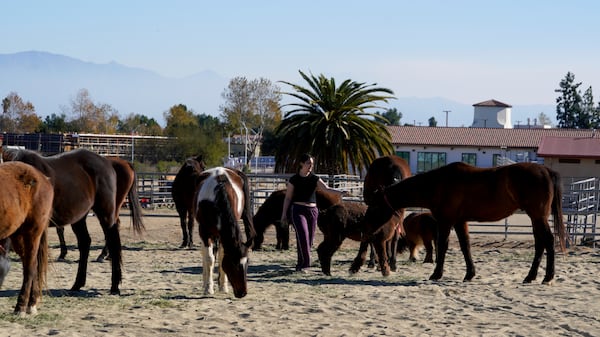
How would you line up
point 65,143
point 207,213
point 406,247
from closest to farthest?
point 207,213 < point 406,247 < point 65,143

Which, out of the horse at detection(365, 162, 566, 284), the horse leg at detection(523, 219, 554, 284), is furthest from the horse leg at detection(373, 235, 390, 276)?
the horse leg at detection(523, 219, 554, 284)

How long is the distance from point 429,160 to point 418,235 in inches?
1802

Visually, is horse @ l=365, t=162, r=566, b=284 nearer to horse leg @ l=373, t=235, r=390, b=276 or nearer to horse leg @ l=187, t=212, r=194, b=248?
horse leg @ l=373, t=235, r=390, b=276

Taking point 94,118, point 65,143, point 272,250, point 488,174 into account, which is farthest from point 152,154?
point 488,174

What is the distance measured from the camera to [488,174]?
10.2m

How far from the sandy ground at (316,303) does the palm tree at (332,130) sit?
14.4 m

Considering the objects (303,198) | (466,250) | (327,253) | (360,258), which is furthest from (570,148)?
(303,198)

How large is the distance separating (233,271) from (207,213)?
69 centimetres

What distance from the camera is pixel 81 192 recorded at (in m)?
Result: 8.33

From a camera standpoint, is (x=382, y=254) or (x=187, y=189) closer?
(x=382, y=254)

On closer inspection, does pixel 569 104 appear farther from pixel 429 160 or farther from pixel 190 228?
pixel 190 228

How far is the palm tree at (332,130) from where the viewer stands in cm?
2650

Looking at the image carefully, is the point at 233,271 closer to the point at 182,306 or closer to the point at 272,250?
the point at 182,306

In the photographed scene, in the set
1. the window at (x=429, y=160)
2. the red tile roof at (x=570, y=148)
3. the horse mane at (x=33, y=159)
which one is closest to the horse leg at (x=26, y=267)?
the horse mane at (x=33, y=159)
